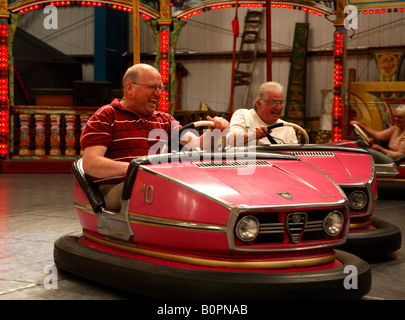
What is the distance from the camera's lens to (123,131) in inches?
88.8

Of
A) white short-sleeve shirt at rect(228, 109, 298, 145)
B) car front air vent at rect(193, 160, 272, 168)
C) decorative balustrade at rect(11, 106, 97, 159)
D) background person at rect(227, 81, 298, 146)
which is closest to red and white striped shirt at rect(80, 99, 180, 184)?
car front air vent at rect(193, 160, 272, 168)

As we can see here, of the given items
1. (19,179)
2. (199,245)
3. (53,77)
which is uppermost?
(53,77)

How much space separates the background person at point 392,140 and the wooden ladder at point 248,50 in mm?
7227

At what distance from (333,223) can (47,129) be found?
621 cm

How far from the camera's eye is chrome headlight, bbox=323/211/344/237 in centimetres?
184

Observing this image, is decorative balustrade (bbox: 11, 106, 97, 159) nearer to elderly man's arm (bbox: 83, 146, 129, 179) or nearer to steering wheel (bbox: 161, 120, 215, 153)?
steering wheel (bbox: 161, 120, 215, 153)

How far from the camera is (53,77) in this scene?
12156 millimetres

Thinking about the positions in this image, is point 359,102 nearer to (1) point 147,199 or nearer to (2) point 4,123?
(2) point 4,123

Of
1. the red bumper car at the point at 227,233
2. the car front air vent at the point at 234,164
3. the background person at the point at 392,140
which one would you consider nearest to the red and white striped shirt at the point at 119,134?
the red bumper car at the point at 227,233

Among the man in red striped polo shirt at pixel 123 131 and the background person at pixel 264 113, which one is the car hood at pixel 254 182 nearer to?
the man in red striped polo shirt at pixel 123 131

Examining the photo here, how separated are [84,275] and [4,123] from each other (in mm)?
5602

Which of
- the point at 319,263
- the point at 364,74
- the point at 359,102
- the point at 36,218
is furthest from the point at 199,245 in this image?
the point at 364,74

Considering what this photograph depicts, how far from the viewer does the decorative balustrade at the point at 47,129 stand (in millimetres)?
7363

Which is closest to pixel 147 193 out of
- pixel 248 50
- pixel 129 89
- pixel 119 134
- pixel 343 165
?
pixel 119 134
